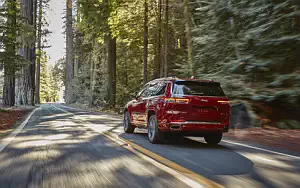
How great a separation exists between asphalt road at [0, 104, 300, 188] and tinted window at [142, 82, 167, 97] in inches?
55.4

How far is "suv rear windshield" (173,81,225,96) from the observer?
845 centimetres

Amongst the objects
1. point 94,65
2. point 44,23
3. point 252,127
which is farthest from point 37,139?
point 44,23

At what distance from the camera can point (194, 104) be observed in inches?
325

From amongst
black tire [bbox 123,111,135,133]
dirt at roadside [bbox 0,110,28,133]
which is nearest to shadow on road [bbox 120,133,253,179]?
black tire [bbox 123,111,135,133]

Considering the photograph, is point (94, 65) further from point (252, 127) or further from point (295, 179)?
point (295, 179)

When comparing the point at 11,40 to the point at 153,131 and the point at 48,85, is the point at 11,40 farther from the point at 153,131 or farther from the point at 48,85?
the point at 48,85

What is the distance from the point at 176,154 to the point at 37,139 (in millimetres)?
4160

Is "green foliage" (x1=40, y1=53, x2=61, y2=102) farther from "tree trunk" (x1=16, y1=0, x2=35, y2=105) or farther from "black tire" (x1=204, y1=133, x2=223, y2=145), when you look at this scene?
"black tire" (x1=204, y1=133, x2=223, y2=145)

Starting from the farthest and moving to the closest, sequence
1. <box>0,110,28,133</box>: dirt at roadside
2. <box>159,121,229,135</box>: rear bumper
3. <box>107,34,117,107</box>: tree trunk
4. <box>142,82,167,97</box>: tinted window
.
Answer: <box>107,34,117,107</box>: tree trunk < <box>0,110,28,133</box>: dirt at roadside < <box>142,82,167,97</box>: tinted window < <box>159,121,229,135</box>: rear bumper

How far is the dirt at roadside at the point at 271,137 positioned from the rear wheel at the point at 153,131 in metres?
2.79

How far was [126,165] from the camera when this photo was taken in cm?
601

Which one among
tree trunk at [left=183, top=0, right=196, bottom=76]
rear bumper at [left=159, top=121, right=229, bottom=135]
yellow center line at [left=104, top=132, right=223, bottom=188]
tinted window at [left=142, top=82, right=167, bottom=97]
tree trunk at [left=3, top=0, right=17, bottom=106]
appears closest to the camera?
yellow center line at [left=104, top=132, right=223, bottom=188]

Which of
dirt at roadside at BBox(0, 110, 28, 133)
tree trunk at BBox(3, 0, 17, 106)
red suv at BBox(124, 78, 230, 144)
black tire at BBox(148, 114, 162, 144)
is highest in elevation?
tree trunk at BBox(3, 0, 17, 106)

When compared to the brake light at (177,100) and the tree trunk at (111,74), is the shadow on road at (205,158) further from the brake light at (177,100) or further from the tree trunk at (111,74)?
the tree trunk at (111,74)
